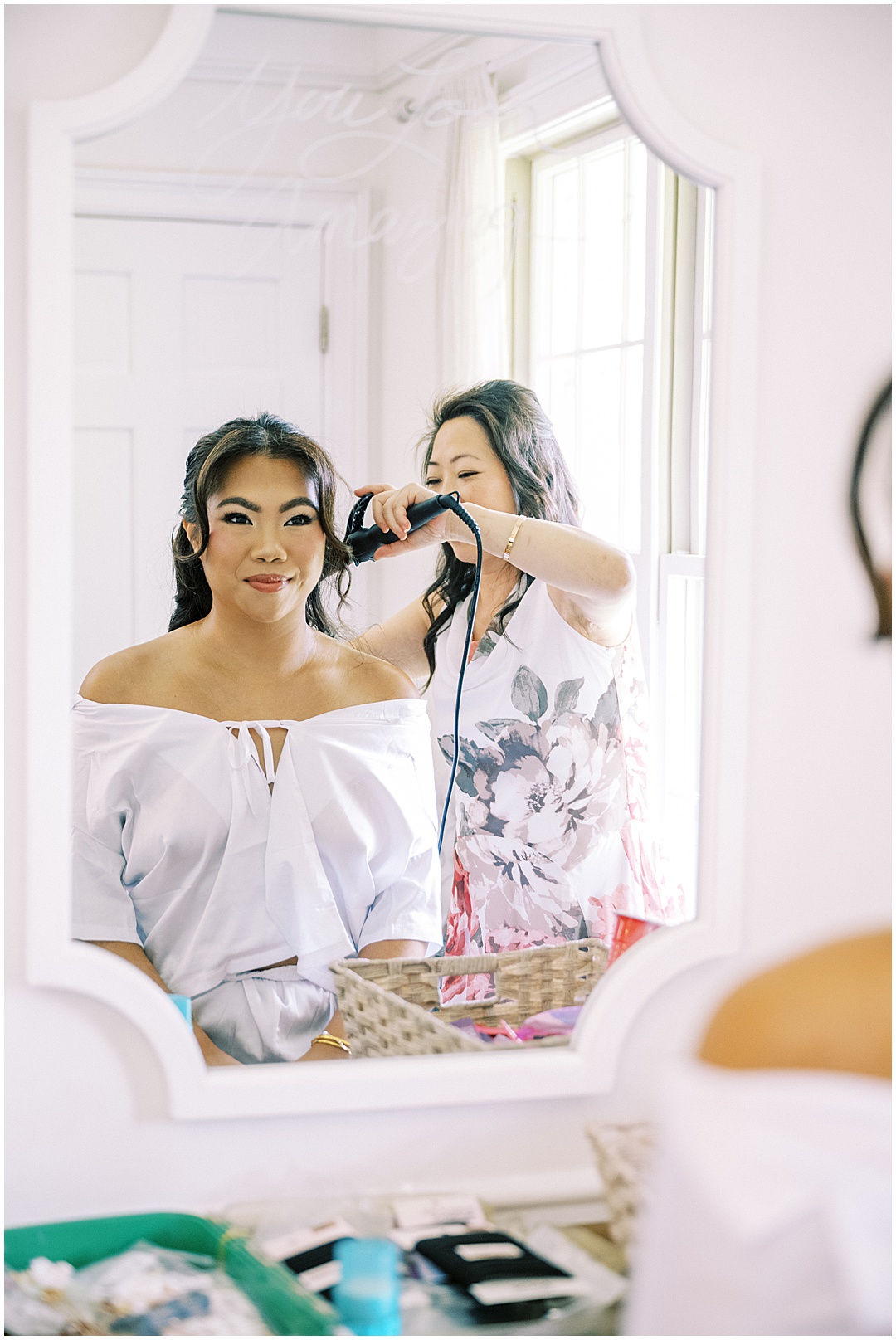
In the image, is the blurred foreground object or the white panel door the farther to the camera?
the white panel door

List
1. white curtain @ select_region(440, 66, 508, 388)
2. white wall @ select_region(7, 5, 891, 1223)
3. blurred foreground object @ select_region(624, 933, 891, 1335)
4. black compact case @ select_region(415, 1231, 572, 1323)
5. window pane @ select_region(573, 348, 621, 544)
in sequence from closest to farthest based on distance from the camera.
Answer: blurred foreground object @ select_region(624, 933, 891, 1335) < black compact case @ select_region(415, 1231, 572, 1323) < white wall @ select_region(7, 5, 891, 1223) < white curtain @ select_region(440, 66, 508, 388) < window pane @ select_region(573, 348, 621, 544)

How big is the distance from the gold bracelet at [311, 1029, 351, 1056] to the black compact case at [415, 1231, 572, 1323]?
0.77ft

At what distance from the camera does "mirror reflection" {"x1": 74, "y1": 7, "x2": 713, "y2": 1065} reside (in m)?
1.10

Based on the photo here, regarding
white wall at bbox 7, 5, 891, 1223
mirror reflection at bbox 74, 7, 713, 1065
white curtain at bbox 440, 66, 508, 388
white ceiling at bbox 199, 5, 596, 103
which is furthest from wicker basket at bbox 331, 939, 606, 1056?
white ceiling at bbox 199, 5, 596, 103

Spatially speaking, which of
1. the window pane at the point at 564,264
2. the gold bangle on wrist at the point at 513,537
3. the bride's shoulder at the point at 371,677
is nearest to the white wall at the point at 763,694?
the window pane at the point at 564,264

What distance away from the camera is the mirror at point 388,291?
3.51 feet

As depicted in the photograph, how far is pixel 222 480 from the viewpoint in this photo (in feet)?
3.82

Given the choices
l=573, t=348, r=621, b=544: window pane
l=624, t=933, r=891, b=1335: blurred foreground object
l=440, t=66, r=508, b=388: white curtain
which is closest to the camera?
l=624, t=933, r=891, b=1335: blurred foreground object

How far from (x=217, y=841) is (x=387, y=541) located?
36cm

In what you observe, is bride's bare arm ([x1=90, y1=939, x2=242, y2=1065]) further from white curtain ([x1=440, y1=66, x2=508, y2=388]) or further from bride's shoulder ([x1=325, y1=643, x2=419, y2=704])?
white curtain ([x1=440, y1=66, x2=508, y2=388])

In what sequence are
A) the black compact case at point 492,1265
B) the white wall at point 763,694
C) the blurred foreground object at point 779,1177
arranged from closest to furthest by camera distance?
the blurred foreground object at point 779,1177, the black compact case at point 492,1265, the white wall at point 763,694

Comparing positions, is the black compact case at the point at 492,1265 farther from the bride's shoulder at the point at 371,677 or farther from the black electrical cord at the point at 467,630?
the bride's shoulder at the point at 371,677

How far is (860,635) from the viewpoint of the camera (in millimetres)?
1129

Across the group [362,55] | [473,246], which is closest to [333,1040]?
[473,246]
